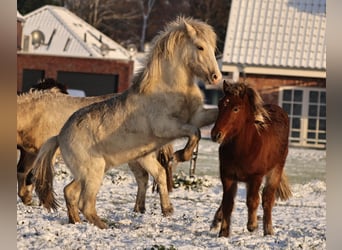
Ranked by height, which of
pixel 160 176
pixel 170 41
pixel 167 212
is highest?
pixel 170 41

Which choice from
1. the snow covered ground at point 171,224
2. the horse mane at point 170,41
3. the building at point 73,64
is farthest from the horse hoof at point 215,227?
the building at point 73,64

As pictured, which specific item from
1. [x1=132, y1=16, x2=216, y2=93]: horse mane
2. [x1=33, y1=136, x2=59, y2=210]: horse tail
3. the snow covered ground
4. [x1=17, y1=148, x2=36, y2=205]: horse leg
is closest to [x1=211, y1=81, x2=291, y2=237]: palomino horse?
the snow covered ground

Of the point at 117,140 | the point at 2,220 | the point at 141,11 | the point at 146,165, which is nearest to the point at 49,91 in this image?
the point at 146,165

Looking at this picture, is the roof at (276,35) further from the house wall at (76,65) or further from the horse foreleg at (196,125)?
the horse foreleg at (196,125)

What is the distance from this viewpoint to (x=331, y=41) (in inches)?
72.6

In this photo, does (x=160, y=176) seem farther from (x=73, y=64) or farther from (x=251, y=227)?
(x=73, y=64)

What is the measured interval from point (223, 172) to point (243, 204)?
448cm

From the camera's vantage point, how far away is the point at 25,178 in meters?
10.2

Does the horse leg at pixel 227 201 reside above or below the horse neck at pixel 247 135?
below

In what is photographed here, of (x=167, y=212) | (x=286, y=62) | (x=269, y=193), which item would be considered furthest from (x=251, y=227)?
(x=286, y=62)

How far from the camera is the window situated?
31266 millimetres

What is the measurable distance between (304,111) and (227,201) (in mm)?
24757

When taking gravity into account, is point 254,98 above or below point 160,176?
→ above

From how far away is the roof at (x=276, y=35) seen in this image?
31.5 meters
